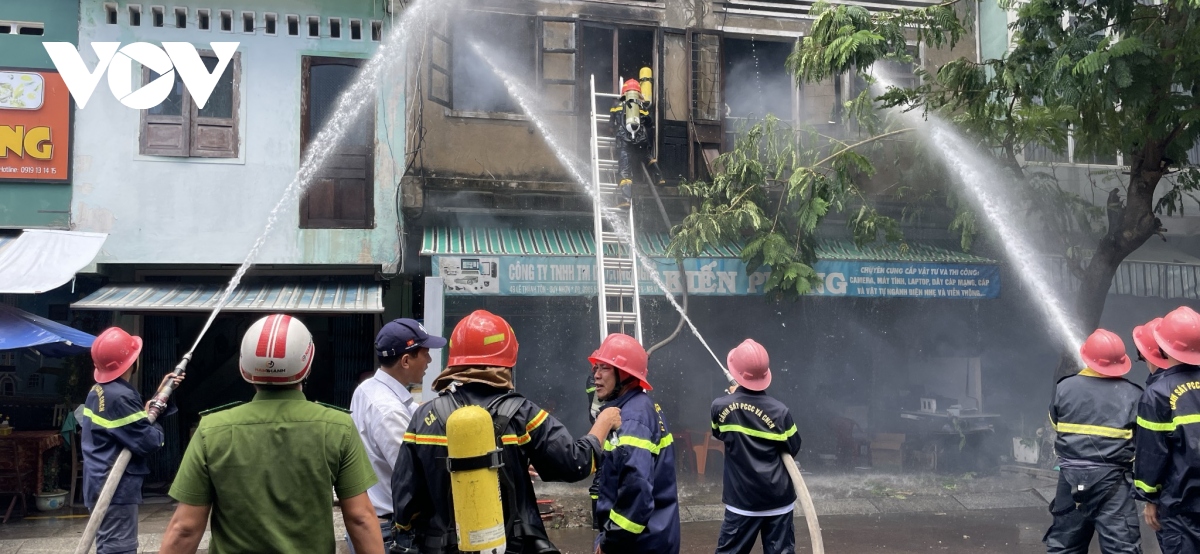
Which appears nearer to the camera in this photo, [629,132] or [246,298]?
[246,298]

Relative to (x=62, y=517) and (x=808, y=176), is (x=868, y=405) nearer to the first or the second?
(x=808, y=176)

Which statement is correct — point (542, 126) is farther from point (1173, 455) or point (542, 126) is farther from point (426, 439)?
point (426, 439)

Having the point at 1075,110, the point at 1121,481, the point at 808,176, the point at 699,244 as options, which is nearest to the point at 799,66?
the point at 808,176

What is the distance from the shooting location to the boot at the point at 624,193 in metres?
10.6

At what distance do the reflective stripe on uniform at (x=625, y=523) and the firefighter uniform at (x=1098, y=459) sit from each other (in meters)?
3.32

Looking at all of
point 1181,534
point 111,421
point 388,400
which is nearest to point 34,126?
point 111,421

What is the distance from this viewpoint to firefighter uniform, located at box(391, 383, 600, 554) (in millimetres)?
3232

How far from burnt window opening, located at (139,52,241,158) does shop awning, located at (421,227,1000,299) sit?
110 inches

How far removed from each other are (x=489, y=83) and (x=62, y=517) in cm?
724

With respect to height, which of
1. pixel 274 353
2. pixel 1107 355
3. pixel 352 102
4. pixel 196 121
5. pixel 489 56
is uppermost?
pixel 489 56

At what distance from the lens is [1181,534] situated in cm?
480

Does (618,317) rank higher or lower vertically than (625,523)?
higher

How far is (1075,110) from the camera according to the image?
970cm

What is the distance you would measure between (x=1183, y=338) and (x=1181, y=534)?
1114 mm
